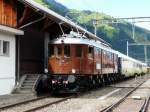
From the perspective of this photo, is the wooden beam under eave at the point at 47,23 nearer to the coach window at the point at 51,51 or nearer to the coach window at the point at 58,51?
the coach window at the point at 51,51

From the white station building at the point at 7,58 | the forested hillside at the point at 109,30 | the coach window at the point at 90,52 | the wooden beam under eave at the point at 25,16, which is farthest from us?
the forested hillside at the point at 109,30

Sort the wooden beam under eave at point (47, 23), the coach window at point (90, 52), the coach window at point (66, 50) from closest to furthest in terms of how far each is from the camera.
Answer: the coach window at point (66, 50) < the coach window at point (90, 52) < the wooden beam under eave at point (47, 23)

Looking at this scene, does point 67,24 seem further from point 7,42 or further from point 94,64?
point 7,42

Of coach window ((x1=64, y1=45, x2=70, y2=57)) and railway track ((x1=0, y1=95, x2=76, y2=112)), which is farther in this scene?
coach window ((x1=64, y1=45, x2=70, y2=57))

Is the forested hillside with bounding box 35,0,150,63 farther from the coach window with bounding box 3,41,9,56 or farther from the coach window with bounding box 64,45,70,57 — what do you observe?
the coach window with bounding box 3,41,9,56

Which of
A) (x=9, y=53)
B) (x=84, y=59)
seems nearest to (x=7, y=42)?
(x=9, y=53)

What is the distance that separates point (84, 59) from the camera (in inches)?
961

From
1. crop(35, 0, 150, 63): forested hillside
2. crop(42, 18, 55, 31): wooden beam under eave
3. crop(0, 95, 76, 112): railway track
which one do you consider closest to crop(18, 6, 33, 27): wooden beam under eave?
crop(42, 18, 55, 31): wooden beam under eave

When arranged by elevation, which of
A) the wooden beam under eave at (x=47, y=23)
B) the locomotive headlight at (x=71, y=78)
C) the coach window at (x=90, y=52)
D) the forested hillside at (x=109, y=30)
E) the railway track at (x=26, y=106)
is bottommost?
the railway track at (x=26, y=106)

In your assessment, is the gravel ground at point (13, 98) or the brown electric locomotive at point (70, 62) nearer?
the gravel ground at point (13, 98)

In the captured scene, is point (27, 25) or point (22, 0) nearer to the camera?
point (22, 0)

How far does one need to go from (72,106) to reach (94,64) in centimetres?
843

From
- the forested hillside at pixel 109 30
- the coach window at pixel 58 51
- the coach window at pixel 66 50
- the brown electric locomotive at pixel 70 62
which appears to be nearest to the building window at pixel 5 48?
the brown electric locomotive at pixel 70 62

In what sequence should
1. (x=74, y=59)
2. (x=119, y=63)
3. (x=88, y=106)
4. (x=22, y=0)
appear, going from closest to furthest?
(x=88, y=106)
(x=22, y=0)
(x=74, y=59)
(x=119, y=63)
